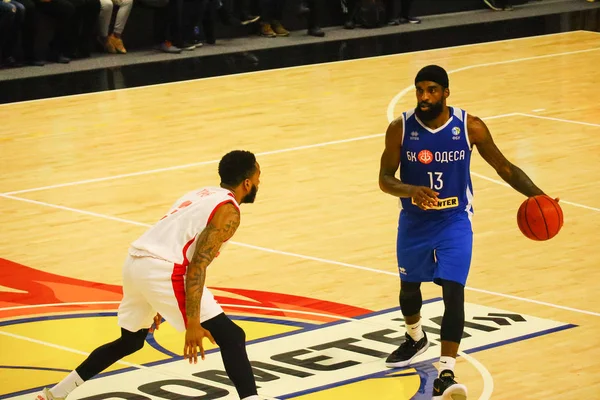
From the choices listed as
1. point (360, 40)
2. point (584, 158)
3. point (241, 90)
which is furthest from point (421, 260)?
point (360, 40)

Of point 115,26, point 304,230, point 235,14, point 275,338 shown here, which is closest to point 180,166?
point 304,230

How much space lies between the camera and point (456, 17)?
69.1 feet

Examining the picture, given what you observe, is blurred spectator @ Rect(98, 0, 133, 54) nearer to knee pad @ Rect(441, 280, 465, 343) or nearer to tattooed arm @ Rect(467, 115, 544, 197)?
tattooed arm @ Rect(467, 115, 544, 197)

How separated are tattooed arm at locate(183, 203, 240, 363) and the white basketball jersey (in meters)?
0.05

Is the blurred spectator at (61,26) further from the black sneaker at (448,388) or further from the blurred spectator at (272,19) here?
the black sneaker at (448,388)

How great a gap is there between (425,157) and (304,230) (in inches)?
135

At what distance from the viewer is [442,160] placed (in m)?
6.46

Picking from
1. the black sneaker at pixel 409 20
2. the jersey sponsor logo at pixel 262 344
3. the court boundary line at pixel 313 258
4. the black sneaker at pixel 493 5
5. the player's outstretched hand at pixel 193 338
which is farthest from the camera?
the black sneaker at pixel 493 5

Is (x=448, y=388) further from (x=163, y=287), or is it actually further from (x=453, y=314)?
(x=163, y=287)

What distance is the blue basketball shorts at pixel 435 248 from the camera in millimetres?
6344

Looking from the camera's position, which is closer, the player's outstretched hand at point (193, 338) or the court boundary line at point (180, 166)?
the player's outstretched hand at point (193, 338)

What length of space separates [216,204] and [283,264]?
339 cm

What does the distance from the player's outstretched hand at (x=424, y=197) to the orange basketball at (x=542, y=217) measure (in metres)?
0.73

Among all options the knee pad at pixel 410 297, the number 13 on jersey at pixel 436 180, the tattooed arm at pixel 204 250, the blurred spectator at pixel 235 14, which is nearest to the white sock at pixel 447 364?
the knee pad at pixel 410 297
